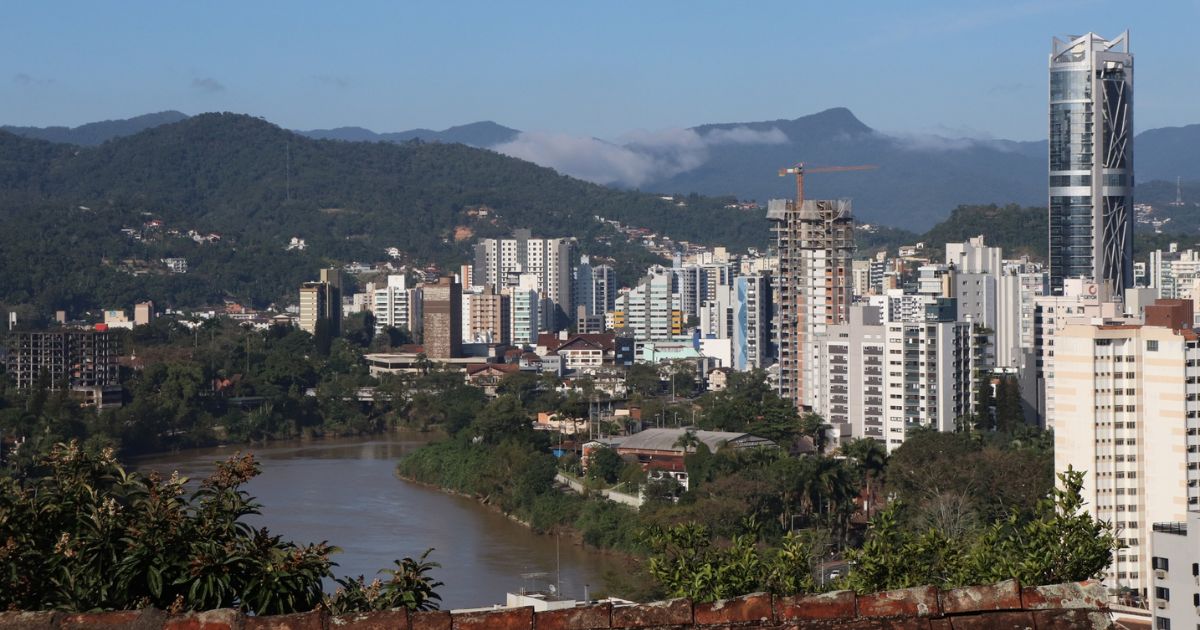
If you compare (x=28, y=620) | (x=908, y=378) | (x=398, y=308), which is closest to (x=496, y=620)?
(x=28, y=620)

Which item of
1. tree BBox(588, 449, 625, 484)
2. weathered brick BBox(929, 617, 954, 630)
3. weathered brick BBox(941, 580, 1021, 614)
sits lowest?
tree BBox(588, 449, 625, 484)

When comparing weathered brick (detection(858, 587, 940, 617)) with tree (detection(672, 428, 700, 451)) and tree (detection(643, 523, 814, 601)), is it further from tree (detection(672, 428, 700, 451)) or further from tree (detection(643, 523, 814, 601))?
tree (detection(672, 428, 700, 451))

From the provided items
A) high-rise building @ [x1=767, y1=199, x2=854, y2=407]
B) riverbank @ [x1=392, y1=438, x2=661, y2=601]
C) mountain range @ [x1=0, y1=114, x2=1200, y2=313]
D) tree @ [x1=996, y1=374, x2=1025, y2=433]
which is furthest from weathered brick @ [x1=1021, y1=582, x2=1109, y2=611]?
mountain range @ [x1=0, y1=114, x2=1200, y2=313]

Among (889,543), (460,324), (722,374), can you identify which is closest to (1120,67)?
(722,374)

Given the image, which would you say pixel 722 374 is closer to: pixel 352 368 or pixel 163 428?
pixel 352 368

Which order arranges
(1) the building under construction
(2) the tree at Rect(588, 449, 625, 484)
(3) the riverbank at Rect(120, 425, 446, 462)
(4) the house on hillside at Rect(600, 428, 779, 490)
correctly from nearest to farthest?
(4) the house on hillside at Rect(600, 428, 779, 490) → (2) the tree at Rect(588, 449, 625, 484) → (3) the riverbank at Rect(120, 425, 446, 462) → (1) the building under construction

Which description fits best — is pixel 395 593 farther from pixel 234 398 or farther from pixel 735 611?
pixel 234 398
